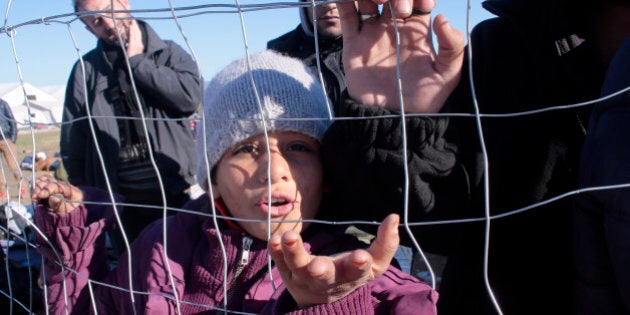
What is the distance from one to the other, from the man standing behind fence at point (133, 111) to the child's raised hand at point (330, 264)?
3.81ft

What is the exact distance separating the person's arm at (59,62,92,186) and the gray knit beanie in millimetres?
979

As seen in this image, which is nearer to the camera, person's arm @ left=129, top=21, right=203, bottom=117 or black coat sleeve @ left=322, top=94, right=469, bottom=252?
black coat sleeve @ left=322, top=94, right=469, bottom=252

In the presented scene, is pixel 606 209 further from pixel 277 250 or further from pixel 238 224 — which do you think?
pixel 238 224

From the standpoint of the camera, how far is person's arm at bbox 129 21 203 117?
1.59m

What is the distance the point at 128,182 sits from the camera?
1.77 m

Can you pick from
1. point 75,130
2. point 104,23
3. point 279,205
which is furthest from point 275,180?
point 75,130

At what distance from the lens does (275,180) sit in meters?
0.83

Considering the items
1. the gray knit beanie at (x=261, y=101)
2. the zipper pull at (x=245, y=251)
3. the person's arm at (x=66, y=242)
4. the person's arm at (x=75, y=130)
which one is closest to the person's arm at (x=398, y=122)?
the gray knit beanie at (x=261, y=101)

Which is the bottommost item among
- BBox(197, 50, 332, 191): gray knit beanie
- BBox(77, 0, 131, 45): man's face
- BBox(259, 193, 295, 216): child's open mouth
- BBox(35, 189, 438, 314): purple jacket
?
BBox(35, 189, 438, 314): purple jacket

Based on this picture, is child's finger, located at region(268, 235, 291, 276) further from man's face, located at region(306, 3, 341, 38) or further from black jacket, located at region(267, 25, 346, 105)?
man's face, located at region(306, 3, 341, 38)

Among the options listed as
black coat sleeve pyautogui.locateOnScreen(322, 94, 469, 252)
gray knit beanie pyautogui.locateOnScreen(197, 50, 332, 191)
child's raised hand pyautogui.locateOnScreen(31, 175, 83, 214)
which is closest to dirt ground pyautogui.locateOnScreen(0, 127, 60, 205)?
child's raised hand pyautogui.locateOnScreen(31, 175, 83, 214)

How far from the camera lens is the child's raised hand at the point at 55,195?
3.23 ft

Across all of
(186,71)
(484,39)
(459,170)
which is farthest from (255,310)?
(186,71)

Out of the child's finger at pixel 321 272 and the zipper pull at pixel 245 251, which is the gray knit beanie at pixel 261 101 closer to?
the zipper pull at pixel 245 251
